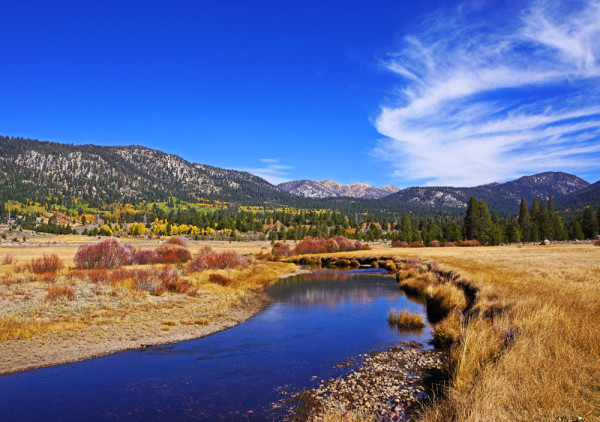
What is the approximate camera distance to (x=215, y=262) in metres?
46.0

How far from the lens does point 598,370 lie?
7914 millimetres

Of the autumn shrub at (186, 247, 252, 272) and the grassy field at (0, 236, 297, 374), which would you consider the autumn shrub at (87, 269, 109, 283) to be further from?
the autumn shrub at (186, 247, 252, 272)

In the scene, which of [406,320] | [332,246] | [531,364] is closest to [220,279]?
[406,320]

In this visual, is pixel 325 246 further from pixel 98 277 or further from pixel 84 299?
pixel 84 299

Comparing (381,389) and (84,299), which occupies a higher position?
(84,299)

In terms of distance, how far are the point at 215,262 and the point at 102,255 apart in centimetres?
1303

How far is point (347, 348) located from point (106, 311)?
47.1ft

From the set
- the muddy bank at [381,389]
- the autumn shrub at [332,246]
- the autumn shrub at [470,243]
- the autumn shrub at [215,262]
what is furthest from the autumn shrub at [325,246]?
the muddy bank at [381,389]

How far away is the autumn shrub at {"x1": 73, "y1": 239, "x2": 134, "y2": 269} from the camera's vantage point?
40.0 meters

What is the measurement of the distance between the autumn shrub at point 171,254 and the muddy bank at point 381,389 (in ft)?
138

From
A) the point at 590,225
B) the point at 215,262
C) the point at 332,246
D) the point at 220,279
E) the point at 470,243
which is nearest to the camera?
the point at 220,279

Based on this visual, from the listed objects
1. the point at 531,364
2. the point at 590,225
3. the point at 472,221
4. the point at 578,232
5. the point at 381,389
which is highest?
the point at 472,221

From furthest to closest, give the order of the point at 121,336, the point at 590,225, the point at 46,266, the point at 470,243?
1. the point at 470,243
2. the point at 590,225
3. the point at 46,266
4. the point at 121,336

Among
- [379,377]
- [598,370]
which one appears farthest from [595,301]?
[379,377]
